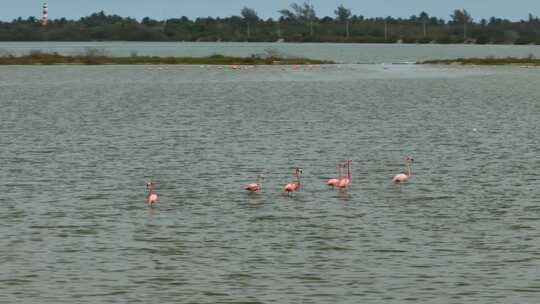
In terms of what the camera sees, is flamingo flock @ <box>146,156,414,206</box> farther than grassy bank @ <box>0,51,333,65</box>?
No

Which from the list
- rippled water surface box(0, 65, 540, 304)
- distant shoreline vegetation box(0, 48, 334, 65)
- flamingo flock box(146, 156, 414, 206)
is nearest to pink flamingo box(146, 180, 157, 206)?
flamingo flock box(146, 156, 414, 206)

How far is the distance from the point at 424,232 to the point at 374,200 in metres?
4.44

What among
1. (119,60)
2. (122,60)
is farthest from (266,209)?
(122,60)

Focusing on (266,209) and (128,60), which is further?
(128,60)

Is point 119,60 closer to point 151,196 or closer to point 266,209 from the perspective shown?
point 151,196

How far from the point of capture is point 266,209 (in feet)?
90.3

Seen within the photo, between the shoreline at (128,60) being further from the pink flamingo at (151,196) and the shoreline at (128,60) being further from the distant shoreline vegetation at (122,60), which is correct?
the pink flamingo at (151,196)

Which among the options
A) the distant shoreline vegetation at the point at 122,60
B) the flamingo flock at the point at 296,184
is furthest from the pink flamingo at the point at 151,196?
the distant shoreline vegetation at the point at 122,60

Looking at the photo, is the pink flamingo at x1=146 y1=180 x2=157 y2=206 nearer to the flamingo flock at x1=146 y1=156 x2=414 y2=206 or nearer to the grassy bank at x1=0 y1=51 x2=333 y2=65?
the flamingo flock at x1=146 y1=156 x2=414 y2=206

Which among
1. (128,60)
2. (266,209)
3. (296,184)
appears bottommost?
(128,60)

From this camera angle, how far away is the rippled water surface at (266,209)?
20.0 metres

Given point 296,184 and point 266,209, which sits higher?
point 296,184

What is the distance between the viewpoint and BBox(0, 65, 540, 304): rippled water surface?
2003cm

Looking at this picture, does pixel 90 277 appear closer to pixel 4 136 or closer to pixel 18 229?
pixel 18 229
